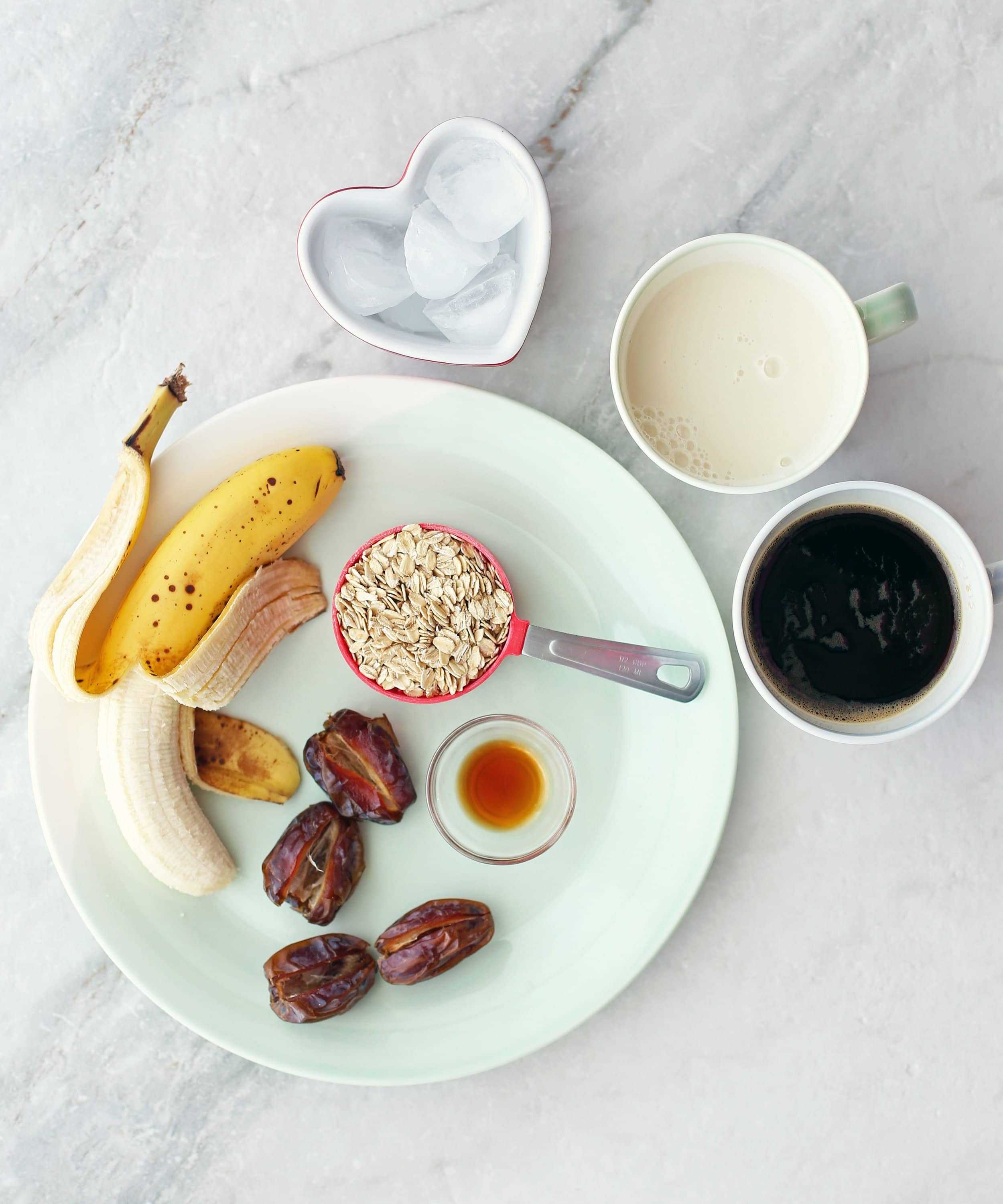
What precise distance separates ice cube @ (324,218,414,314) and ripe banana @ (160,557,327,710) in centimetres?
35

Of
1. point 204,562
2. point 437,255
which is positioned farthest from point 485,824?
point 437,255

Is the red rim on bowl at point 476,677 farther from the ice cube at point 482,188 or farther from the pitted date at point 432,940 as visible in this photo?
the ice cube at point 482,188

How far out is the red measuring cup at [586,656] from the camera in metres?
→ 1.10

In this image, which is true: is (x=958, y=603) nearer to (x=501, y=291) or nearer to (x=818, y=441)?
(x=818, y=441)

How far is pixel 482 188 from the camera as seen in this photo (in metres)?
1.05

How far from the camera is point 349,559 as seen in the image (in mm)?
1126

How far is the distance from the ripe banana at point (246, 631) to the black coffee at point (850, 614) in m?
0.56

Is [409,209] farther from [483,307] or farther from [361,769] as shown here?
[361,769]

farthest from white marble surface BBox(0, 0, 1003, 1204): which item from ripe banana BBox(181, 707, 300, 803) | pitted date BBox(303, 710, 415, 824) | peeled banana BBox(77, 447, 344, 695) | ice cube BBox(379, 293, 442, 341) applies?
pitted date BBox(303, 710, 415, 824)

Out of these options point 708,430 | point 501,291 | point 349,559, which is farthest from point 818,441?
point 349,559

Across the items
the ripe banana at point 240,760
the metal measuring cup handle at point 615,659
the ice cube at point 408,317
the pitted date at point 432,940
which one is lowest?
the pitted date at point 432,940

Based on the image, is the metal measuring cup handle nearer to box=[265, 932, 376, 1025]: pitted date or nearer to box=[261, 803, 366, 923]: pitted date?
box=[261, 803, 366, 923]: pitted date

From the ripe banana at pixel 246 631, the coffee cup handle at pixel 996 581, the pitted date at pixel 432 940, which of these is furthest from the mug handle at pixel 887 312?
the pitted date at pixel 432 940

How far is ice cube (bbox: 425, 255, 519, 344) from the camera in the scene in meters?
1.08
